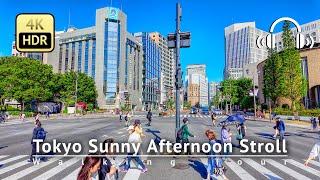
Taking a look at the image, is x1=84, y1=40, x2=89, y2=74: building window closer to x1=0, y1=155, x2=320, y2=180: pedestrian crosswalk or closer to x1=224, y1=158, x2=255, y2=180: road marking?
x1=0, y1=155, x2=320, y2=180: pedestrian crosswalk

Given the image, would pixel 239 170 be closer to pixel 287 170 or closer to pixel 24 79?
pixel 287 170

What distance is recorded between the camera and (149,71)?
163m

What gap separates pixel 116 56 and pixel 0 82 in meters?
56.1

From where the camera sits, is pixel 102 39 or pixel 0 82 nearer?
pixel 0 82

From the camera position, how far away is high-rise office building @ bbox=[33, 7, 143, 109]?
375 ft

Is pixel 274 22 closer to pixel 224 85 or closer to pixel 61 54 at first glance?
pixel 224 85

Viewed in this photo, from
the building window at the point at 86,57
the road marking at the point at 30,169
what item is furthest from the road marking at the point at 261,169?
the building window at the point at 86,57

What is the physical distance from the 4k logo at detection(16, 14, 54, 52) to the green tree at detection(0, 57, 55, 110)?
2603 inches

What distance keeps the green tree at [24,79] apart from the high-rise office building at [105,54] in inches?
1488

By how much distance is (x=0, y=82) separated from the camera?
63.1m

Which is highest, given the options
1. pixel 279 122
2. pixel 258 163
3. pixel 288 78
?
pixel 288 78

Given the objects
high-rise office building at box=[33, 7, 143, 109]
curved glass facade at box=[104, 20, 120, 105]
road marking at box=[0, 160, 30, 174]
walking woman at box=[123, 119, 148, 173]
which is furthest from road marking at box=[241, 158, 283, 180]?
curved glass facade at box=[104, 20, 120, 105]

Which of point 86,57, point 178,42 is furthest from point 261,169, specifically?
point 86,57

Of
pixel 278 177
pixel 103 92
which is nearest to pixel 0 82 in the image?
pixel 103 92
